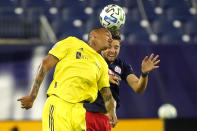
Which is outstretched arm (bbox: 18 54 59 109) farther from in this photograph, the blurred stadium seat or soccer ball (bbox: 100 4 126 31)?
the blurred stadium seat

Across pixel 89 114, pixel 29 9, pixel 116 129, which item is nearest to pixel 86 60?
pixel 89 114

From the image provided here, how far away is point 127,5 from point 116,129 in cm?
582

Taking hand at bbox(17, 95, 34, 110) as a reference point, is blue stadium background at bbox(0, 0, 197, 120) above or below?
above

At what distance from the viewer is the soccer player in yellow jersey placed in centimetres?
431

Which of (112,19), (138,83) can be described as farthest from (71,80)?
(112,19)

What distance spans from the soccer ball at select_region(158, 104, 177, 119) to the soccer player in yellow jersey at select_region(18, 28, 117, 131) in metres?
3.94

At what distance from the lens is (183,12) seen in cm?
1420

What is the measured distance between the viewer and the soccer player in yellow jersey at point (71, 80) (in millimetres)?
4312

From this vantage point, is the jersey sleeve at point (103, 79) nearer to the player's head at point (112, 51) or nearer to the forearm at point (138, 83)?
the forearm at point (138, 83)

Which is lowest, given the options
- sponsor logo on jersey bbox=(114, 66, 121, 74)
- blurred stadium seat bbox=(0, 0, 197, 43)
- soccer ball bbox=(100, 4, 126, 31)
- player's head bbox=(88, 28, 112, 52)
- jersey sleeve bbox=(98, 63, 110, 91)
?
jersey sleeve bbox=(98, 63, 110, 91)

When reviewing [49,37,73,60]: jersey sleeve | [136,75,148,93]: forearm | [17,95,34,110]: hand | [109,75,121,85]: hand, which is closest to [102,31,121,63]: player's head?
[109,75,121,85]: hand

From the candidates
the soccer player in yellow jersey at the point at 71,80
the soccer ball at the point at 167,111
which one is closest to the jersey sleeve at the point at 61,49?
the soccer player in yellow jersey at the point at 71,80

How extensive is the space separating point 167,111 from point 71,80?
14.6ft

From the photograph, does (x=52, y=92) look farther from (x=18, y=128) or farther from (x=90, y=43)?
(x=18, y=128)
